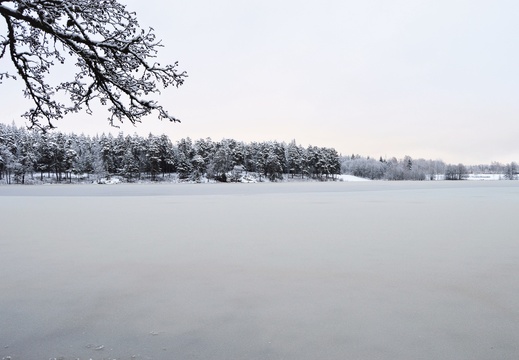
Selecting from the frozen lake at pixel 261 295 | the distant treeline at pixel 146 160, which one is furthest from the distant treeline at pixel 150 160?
the frozen lake at pixel 261 295

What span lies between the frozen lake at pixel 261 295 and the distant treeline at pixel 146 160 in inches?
2932

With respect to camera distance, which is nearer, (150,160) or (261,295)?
(261,295)

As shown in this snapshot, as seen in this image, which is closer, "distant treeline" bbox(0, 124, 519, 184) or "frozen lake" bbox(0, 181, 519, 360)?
"frozen lake" bbox(0, 181, 519, 360)

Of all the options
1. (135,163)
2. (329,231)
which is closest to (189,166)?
(135,163)

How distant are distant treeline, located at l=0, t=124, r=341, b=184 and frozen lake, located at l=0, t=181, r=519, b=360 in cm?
7448

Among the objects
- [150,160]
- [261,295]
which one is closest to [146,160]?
[150,160]

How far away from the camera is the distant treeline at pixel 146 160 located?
74.8 m

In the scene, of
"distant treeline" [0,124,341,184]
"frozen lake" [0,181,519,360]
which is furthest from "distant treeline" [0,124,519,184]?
"frozen lake" [0,181,519,360]

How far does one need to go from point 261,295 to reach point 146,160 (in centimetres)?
8308

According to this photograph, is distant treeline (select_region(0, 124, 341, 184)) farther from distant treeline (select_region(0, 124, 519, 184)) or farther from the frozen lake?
the frozen lake

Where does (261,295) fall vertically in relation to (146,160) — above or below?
below

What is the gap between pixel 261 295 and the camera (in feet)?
16.1

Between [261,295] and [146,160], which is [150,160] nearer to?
[146,160]

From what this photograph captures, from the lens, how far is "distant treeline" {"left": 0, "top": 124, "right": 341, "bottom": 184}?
74750 millimetres
